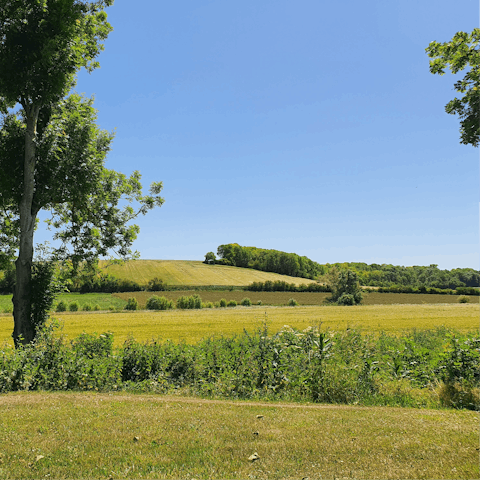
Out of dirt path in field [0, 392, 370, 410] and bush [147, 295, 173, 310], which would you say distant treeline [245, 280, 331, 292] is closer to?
bush [147, 295, 173, 310]

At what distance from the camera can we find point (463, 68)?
11.8 meters

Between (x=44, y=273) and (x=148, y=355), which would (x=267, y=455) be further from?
(x=44, y=273)

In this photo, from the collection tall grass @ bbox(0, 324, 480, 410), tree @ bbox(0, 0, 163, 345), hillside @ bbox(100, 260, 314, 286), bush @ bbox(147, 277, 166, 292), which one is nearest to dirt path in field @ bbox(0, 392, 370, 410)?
tall grass @ bbox(0, 324, 480, 410)

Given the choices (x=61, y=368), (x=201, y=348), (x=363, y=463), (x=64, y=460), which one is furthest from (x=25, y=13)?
(x=363, y=463)

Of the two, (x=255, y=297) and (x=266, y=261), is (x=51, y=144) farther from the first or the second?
(x=266, y=261)

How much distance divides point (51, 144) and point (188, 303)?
6445 centimetres

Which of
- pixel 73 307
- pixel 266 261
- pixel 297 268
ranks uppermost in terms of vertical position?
pixel 266 261

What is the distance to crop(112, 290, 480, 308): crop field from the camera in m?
83.6

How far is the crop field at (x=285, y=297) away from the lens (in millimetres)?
83625

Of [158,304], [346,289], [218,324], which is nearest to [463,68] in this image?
[218,324]

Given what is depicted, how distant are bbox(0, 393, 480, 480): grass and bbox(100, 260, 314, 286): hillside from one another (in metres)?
89.2

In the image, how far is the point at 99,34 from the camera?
14.2m

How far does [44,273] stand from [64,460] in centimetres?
977

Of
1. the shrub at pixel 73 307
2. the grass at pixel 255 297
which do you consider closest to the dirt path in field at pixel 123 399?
the shrub at pixel 73 307
